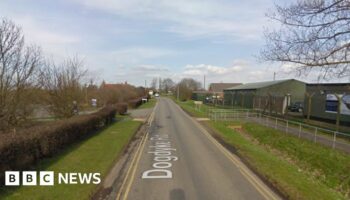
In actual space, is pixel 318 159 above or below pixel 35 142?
below

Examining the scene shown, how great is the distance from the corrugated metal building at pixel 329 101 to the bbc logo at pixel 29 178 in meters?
23.7

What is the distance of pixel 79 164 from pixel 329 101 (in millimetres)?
26026

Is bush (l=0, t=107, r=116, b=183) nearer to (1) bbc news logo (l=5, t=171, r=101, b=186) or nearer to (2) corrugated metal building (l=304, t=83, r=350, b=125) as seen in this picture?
(1) bbc news logo (l=5, t=171, r=101, b=186)

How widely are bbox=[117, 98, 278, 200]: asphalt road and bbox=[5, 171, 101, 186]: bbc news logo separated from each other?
3.78 feet

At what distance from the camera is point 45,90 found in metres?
22.9

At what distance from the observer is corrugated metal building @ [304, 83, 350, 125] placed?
2828 cm

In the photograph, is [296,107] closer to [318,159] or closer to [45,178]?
[318,159]

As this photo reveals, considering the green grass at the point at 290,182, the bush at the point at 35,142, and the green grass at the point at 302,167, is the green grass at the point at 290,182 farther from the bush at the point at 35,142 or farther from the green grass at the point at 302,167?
the bush at the point at 35,142

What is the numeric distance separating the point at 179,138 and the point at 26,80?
30.8ft

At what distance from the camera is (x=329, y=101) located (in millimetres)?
31281

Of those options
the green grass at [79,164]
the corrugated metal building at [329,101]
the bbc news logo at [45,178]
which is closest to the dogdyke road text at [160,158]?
the green grass at [79,164]

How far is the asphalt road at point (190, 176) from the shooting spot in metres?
9.16

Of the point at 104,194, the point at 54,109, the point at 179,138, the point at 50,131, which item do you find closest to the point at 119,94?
the point at 54,109

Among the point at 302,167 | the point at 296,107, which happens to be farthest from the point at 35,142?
the point at 296,107
